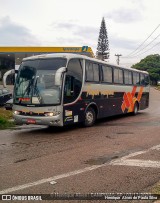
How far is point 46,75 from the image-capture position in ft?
37.2

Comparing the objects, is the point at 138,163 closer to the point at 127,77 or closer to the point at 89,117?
the point at 89,117

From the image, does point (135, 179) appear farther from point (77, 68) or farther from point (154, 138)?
point (77, 68)

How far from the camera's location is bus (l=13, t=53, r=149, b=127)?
1114 centimetres

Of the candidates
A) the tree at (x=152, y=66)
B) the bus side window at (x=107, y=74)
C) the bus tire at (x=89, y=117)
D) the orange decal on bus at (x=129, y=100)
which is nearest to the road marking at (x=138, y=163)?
the bus tire at (x=89, y=117)

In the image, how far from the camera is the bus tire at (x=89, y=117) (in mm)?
13047

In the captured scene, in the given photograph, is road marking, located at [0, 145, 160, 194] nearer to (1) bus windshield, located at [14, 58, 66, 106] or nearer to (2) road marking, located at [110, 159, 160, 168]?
(2) road marking, located at [110, 159, 160, 168]

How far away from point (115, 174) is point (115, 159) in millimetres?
1214

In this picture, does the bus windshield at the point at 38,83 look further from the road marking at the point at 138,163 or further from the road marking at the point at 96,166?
the road marking at the point at 138,163

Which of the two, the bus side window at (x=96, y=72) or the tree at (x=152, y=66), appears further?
the tree at (x=152, y=66)

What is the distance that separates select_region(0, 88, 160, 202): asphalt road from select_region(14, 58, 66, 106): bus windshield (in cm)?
136

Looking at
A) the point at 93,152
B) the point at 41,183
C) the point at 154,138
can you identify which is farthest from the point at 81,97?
the point at 41,183

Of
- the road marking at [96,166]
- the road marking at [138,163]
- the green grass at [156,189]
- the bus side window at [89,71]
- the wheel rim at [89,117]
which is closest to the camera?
the green grass at [156,189]

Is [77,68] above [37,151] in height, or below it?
above

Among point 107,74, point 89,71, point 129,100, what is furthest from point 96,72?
point 129,100
